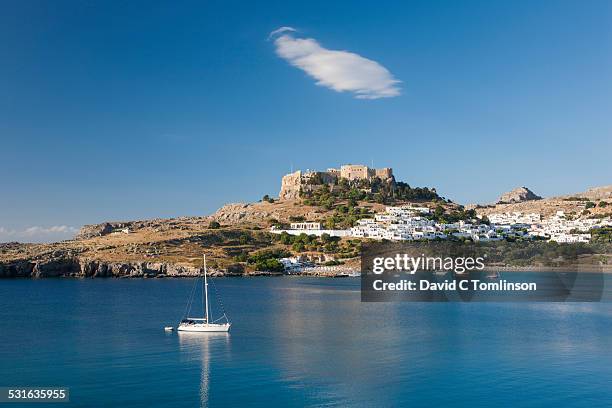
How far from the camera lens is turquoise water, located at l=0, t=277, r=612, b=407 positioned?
2436 centimetres


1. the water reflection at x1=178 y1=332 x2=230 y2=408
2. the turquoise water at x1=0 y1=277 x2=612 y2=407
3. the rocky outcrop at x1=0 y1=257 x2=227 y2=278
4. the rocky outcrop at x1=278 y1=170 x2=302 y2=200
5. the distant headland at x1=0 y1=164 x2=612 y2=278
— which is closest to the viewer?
the turquoise water at x1=0 y1=277 x2=612 y2=407

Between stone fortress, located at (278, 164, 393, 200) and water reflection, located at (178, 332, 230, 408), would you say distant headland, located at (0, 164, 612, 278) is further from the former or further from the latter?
water reflection, located at (178, 332, 230, 408)

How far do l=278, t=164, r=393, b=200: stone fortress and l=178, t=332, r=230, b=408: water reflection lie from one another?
11094 centimetres

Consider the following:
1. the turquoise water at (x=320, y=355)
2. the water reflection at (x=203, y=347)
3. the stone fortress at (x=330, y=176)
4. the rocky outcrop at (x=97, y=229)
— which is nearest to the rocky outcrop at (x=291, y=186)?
the stone fortress at (x=330, y=176)

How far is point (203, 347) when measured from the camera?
33.5 metres

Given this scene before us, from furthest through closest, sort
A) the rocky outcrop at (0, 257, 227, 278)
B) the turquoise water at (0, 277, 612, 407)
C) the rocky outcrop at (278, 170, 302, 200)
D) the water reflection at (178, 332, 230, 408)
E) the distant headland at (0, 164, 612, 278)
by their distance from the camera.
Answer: the rocky outcrop at (278, 170, 302, 200) < the distant headland at (0, 164, 612, 278) < the rocky outcrop at (0, 257, 227, 278) < the water reflection at (178, 332, 230, 408) < the turquoise water at (0, 277, 612, 407)

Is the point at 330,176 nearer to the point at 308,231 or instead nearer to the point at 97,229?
the point at 308,231

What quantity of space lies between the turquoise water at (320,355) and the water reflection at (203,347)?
0.24 feet

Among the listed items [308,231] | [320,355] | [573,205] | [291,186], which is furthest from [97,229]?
[320,355]

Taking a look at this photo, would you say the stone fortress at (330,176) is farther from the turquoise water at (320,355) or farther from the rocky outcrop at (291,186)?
the turquoise water at (320,355)

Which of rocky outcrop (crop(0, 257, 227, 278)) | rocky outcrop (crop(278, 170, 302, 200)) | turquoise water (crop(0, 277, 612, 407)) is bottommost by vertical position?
turquoise water (crop(0, 277, 612, 407))

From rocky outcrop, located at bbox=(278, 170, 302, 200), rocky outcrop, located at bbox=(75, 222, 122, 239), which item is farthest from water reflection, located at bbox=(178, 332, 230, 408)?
rocky outcrop, located at bbox=(75, 222, 122, 239)

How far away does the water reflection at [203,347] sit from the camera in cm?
2556

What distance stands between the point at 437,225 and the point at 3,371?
353ft
